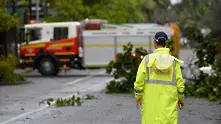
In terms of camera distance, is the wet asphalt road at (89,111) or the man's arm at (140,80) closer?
the man's arm at (140,80)

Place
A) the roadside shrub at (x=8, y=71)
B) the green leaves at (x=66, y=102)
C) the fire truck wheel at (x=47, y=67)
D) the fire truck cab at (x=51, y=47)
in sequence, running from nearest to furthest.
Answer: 1. the green leaves at (x=66, y=102)
2. the roadside shrub at (x=8, y=71)
3. the fire truck cab at (x=51, y=47)
4. the fire truck wheel at (x=47, y=67)

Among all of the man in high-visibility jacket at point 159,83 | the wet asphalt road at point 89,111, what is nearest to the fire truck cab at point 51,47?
the wet asphalt road at point 89,111

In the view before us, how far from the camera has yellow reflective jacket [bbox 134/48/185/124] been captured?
858 centimetres

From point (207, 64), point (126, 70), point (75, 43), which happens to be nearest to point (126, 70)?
point (126, 70)

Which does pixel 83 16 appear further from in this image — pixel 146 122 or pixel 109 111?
pixel 146 122

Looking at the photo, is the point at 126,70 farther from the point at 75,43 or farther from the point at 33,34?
the point at 33,34

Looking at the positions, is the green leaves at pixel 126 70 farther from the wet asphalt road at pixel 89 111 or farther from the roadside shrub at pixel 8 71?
the roadside shrub at pixel 8 71

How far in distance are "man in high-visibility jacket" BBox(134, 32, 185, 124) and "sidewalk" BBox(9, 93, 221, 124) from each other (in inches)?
210

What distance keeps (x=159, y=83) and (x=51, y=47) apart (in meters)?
25.8

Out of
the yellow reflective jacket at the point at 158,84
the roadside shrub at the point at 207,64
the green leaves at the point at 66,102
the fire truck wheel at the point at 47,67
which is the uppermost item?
the yellow reflective jacket at the point at 158,84

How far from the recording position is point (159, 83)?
8.66 m

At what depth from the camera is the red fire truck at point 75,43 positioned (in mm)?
34031

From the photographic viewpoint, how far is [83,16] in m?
45.3

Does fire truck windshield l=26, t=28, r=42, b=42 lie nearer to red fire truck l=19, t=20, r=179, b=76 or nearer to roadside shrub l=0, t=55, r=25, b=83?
red fire truck l=19, t=20, r=179, b=76
